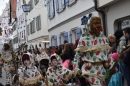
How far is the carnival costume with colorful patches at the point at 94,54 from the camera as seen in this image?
5.71m

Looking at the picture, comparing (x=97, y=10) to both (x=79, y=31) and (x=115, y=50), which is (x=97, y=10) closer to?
(x=79, y=31)

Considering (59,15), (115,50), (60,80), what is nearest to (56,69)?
(60,80)

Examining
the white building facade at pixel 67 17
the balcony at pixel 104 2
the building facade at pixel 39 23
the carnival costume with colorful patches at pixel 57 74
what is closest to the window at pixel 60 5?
the white building facade at pixel 67 17

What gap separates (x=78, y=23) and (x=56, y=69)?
10466 millimetres

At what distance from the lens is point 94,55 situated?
573 centimetres

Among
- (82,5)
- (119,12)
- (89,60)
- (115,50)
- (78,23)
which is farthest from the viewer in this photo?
(78,23)

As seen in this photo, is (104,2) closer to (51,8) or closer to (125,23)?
(125,23)

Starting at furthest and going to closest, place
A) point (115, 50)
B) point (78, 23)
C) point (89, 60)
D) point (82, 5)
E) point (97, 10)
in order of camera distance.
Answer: point (78, 23), point (82, 5), point (97, 10), point (115, 50), point (89, 60)

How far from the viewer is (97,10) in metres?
13.4

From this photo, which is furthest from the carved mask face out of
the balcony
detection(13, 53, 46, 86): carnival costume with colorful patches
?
the balcony

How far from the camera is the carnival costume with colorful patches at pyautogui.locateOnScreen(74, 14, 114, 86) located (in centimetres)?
571

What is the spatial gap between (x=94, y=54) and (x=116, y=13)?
22.8ft

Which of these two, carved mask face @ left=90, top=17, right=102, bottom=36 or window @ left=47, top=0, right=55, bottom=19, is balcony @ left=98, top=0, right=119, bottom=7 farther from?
window @ left=47, top=0, right=55, bottom=19

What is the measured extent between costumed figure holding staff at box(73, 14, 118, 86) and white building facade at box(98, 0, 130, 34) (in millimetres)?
5816
